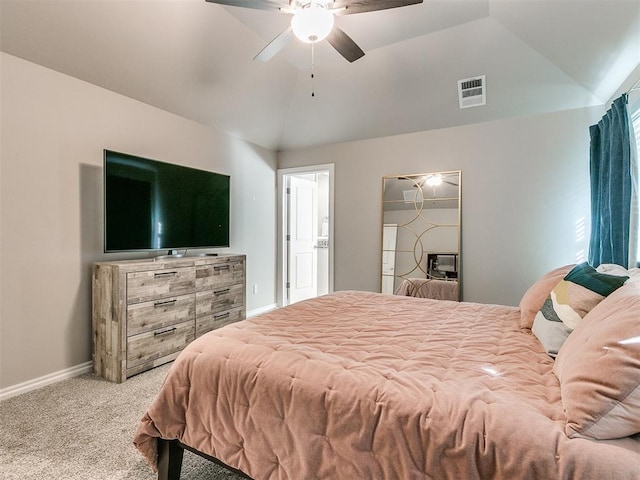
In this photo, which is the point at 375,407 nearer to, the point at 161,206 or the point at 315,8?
the point at 315,8

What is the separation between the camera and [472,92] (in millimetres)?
3332

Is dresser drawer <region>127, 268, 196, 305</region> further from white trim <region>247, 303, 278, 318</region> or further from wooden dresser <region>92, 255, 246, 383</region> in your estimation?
white trim <region>247, 303, 278, 318</region>

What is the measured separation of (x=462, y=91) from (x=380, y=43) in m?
0.99

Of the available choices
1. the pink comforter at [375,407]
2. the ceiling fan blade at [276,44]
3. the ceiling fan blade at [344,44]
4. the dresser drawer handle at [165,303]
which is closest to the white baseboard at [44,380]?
the dresser drawer handle at [165,303]

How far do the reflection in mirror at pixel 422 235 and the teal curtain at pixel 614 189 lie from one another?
1285mm

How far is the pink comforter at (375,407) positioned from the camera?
87 centimetres

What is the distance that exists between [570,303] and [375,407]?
3.41 ft

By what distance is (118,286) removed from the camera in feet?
8.33

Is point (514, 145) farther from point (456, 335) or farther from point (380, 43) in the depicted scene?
point (456, 335)

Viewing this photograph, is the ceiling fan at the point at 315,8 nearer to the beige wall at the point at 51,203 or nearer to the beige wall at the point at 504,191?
the beige wall at the point at 51,203

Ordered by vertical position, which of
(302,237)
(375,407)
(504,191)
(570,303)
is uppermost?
(504,191)

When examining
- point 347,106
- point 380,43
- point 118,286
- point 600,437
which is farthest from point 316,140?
point 600,437

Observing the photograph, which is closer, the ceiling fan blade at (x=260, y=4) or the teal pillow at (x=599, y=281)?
the teal pillow at (x=599, y=281)

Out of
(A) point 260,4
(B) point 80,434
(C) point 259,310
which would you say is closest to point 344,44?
(A) point 260,4
